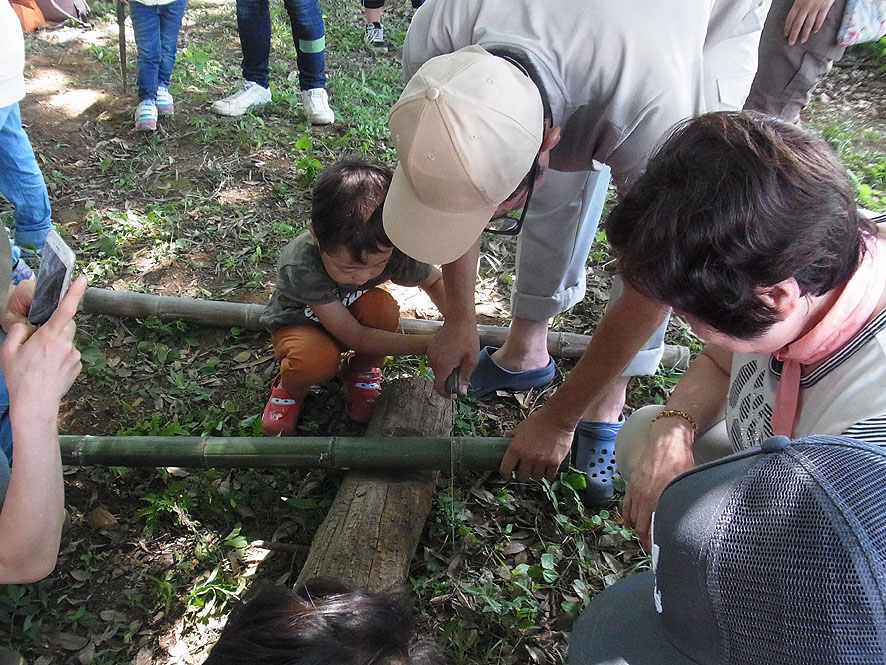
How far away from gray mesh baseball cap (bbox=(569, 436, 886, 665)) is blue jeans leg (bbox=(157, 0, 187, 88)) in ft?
16.0

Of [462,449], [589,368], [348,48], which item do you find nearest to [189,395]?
[462,449]

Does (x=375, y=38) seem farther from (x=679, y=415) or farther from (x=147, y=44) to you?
(x=679, y=415)

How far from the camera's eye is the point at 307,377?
275cm

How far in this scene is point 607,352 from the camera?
204 cm

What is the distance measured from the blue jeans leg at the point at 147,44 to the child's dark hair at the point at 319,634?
4.45 m

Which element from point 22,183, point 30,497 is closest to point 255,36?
point 22,183

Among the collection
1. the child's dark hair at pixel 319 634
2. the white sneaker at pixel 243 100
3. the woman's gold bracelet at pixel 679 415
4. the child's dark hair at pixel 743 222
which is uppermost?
the child's dark hair at pixel 743 222

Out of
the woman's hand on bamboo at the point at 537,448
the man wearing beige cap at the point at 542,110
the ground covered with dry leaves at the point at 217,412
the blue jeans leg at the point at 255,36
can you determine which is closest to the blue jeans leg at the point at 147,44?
the ground covered with dry leaves at the point at 217,412

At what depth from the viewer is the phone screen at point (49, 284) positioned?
1.76 metres

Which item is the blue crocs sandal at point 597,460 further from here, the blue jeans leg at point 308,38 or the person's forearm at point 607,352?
the blue jeans leg at point 308,38

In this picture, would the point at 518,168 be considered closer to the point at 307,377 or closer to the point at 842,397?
the point at 842,397

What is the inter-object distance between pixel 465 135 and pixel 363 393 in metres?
1.57

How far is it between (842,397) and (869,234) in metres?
0.34

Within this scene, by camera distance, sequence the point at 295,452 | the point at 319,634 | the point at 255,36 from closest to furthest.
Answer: the point at 319,634 → the point at 295,452 → the point at 255,36
